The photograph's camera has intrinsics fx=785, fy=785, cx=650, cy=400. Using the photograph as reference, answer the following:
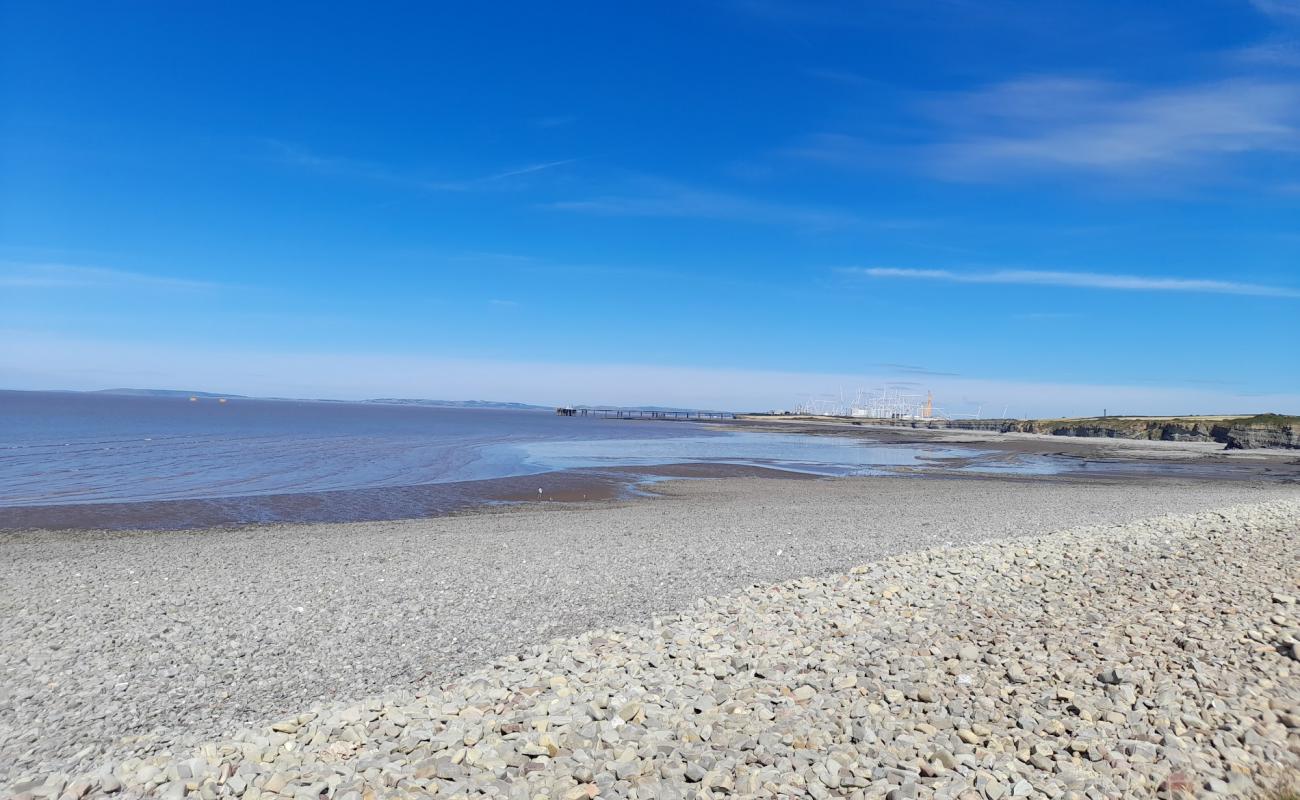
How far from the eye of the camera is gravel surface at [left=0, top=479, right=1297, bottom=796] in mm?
7438

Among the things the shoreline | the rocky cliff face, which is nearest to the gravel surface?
the shoreline

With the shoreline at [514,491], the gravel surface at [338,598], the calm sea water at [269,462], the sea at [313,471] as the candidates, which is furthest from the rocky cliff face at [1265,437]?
the gravel surface at [338,598]

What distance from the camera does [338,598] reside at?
37.3ft

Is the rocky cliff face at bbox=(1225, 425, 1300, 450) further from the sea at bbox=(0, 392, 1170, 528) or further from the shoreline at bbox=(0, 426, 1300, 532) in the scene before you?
the sea at bbox=(0, 392, 1170, 528)

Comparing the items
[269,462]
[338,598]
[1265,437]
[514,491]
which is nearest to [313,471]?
Answer: [269,462]

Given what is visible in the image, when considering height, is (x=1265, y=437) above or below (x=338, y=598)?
above

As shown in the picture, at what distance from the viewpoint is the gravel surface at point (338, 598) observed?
24.4ft

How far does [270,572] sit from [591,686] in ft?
28.9

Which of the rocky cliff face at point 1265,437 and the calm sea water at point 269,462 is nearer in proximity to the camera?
the calm sea water at point 269,462

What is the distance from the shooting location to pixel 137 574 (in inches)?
523

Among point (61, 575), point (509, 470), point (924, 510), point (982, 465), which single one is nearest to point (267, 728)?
point (61, 575)

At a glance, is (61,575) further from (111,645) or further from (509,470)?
(509,470)

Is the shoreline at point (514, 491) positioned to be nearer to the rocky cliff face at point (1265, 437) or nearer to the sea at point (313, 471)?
the sea at point (313, 471)

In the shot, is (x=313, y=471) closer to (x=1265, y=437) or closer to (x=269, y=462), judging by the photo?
(x=269, y=462)
